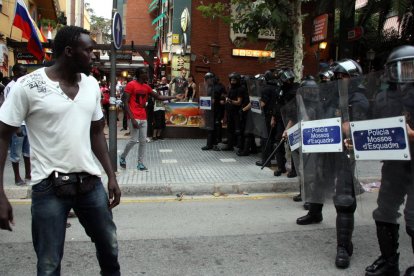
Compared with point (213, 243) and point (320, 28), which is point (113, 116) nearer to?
point (213, 243)

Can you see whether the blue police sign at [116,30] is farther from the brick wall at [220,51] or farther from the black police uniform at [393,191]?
the brick wall at [220,51]

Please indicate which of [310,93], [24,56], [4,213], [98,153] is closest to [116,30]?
[310,93]

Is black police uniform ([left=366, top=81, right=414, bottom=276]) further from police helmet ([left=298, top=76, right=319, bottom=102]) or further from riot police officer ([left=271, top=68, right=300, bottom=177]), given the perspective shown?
riot police officer ([left=271, top=68, right=300, bottom=177])

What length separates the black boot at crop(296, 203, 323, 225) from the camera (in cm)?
528

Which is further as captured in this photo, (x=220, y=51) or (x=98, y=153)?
(x=220, y=51)

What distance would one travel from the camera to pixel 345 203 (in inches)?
160

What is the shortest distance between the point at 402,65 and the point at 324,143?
116cm

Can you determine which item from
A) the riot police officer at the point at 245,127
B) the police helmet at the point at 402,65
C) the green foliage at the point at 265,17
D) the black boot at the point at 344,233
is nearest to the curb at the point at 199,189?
the riot police officer at the point at 245,127

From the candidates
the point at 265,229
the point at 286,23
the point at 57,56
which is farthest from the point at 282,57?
the point at 57,56

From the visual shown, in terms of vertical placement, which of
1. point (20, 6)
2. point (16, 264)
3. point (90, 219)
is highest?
point (20, 6)

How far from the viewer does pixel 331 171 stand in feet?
14.0

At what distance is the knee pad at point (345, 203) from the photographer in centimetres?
405

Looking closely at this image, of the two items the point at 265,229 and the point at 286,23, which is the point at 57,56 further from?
the point at 286,23

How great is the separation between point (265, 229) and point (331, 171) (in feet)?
4.30
